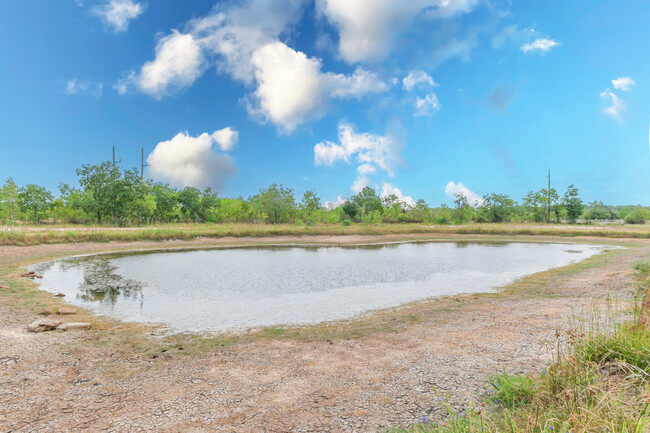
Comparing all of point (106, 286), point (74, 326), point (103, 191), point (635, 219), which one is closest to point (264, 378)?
point (74, 326)

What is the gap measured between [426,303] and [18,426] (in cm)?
1043

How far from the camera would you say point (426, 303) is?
1170cm

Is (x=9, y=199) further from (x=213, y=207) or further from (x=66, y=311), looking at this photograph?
(x=66, y=311)

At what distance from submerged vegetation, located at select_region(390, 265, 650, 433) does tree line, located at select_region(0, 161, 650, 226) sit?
192ft

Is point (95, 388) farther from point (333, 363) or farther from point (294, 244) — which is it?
point (294, 244)

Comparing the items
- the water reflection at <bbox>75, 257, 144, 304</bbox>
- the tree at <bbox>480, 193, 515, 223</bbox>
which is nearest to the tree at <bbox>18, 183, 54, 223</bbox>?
the water reflection at <bbox>75, 257, 144, 304</bbox>

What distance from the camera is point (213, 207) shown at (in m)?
75.2

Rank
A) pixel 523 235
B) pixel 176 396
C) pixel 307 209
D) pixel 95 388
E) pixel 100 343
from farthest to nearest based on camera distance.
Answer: pixel 307 209, pixel 523 235, pixel 100 343, pixel 95 388, pixel 176 396

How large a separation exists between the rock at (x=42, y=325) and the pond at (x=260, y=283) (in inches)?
70.8

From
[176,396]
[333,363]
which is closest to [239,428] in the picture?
[176,396]

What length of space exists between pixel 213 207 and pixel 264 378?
2899 inches

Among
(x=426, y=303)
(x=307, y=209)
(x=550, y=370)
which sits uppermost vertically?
(x=307, y=209)

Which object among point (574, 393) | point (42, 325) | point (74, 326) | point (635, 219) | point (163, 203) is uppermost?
point (163, 203)

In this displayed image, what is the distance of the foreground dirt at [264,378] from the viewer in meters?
4.45
